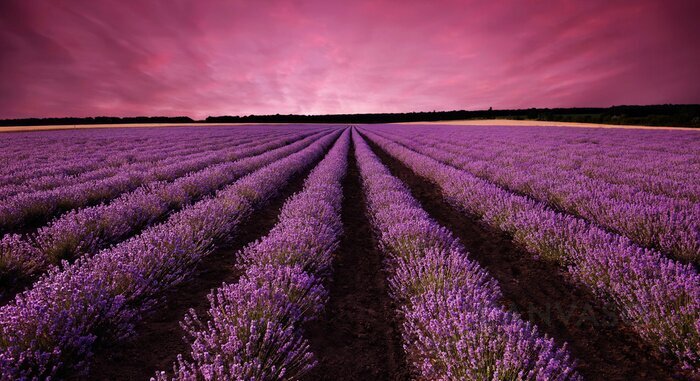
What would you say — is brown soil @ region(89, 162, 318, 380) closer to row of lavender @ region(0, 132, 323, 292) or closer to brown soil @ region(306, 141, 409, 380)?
brown soil @ region(306, 141, 409, 380)

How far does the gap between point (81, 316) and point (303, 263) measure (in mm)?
1574

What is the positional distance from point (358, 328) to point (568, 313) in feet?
5.75

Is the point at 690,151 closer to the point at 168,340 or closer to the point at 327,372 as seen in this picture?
the point at 327,372

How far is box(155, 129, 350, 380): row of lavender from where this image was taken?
167 centimetres

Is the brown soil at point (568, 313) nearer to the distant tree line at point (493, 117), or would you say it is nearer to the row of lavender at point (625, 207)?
the row of lavender at point (625, 207)

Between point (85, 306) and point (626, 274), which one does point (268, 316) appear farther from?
point (626, 274)

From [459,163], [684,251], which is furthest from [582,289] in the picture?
[459,163]

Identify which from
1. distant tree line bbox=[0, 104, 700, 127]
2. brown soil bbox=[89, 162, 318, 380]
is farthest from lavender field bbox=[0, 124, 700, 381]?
distant tree line bbox=[0, 104, 700, 127]

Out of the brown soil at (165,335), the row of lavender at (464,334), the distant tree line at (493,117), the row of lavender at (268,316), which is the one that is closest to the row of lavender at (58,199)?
the brown soil at (165,335)

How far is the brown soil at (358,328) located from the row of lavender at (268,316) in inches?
4.8

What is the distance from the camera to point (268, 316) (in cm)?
201

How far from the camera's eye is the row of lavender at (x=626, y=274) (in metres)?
1.98

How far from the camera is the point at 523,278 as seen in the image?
10.6ft

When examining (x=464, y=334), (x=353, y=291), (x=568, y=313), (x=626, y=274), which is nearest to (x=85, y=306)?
(x=353, y=291)
